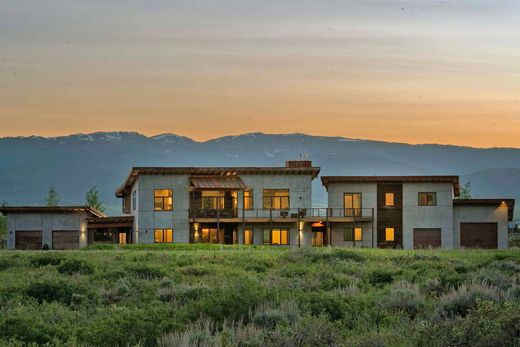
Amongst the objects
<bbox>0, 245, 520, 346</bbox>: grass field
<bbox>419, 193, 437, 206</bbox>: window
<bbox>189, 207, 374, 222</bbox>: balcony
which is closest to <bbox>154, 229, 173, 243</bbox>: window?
<bbox>189, 207, 374, 222</bbox>: balcony

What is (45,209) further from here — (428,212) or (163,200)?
(428,212)

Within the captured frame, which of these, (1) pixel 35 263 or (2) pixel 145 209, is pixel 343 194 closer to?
(2) pixel 145 209

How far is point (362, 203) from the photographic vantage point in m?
68.6

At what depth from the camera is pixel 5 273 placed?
34.6m

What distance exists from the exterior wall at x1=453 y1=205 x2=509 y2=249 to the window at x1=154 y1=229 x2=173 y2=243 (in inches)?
799

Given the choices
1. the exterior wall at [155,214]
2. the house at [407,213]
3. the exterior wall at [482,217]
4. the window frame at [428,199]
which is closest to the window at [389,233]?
the house at [407,213]

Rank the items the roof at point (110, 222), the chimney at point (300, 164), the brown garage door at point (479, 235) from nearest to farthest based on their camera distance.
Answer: the brown garage door at point (479, 235)
the roof at point (110, 222)
the chimney at point (300, 164)

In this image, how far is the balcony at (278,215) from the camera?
66.6m

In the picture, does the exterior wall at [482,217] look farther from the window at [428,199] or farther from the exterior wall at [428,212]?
the window at [428,199]

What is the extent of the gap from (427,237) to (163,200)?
19076 mm

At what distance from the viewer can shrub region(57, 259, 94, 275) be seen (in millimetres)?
34438

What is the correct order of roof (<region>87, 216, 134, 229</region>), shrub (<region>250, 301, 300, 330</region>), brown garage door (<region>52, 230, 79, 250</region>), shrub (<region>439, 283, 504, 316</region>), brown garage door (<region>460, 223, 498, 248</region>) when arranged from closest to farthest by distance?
shrub (<region>250, 301, 300, 330</region>), shrub (<region>439, 283, 504, 316</region>), brown garage door (<region>460, 223, 498, 248</region>), brown garage door (<region>52, 230, 79, 250</region>), roof (<region>87, 216, 134, 229</region>)

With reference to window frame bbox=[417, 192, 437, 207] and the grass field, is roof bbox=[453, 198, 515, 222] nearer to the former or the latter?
window frame bbox=[417, 192, 437, 207]

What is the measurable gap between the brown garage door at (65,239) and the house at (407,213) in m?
18.6
